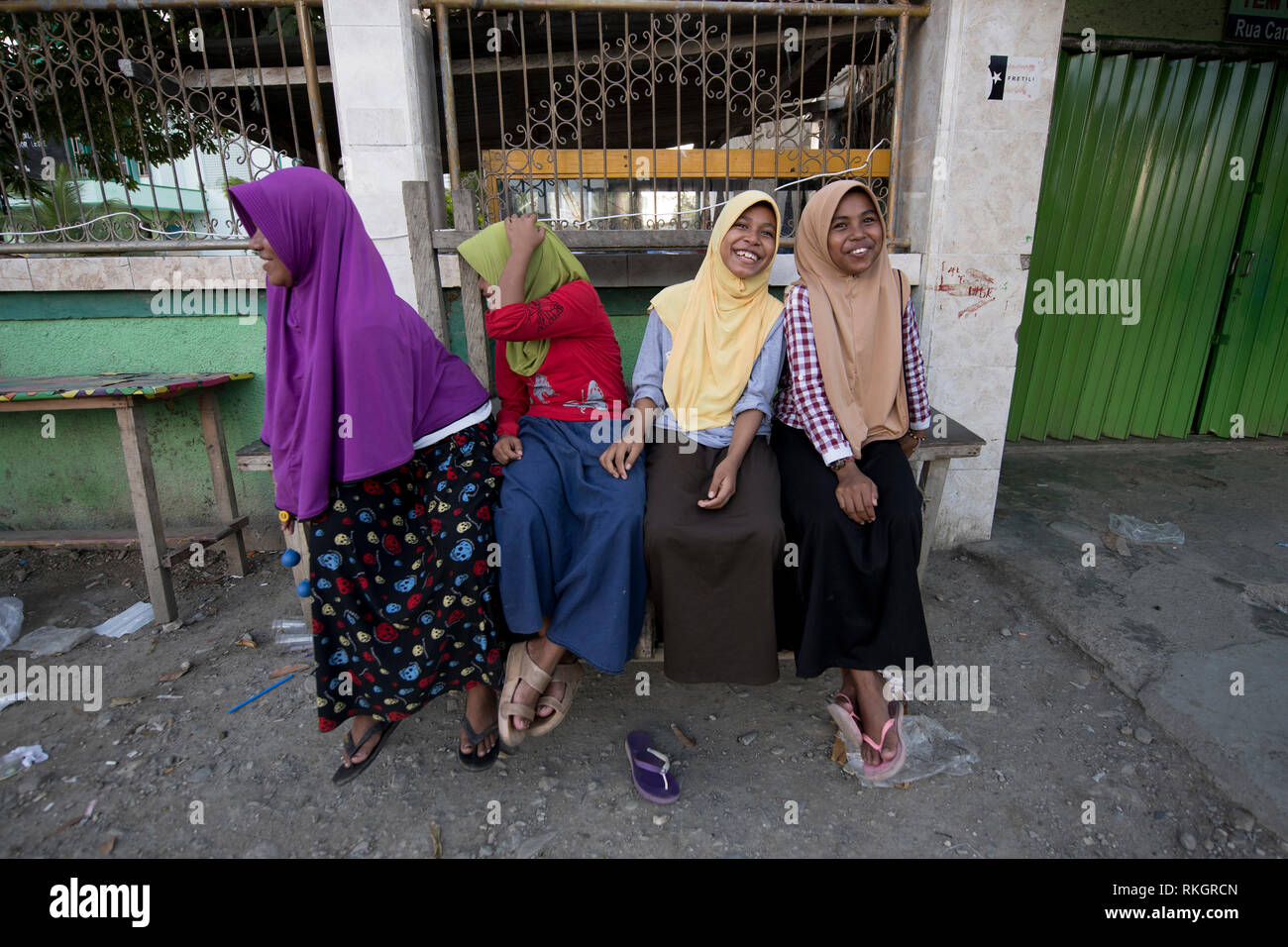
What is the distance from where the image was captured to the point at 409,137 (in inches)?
113

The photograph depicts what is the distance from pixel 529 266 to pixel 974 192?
1985 millimetres

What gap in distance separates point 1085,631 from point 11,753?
377 cm

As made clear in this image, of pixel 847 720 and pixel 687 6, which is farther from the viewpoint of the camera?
pixel 687 6

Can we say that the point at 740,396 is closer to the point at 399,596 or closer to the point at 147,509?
the point at 399,596

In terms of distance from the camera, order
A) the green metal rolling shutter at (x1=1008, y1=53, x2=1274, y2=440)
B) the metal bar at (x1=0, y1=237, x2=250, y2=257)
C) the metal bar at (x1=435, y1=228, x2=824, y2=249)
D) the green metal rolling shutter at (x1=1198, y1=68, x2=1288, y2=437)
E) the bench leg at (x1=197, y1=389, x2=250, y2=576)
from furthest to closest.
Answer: the green metal rolling shutter at (x1=1198, y1=68, x2=1288, y2=437), the green metal rolling shutter at (x1=1008, y1=53, x2=1274, y2=440), the bench leg at (x1=197, y1=389, x2=250, y2=576), the metal bar at (x1=0, y1=237, x2=250, y2=257), the metal bar at (x1=435, y1=228, x2=824, y2=249)

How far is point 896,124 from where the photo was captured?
3084 mm

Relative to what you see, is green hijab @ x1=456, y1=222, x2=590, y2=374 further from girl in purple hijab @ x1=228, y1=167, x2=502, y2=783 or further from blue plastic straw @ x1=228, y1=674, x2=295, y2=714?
blue plastic straw @ x1=228, y1=674, x2=295, y2=714

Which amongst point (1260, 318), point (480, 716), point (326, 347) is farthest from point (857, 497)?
point (1260, 318)

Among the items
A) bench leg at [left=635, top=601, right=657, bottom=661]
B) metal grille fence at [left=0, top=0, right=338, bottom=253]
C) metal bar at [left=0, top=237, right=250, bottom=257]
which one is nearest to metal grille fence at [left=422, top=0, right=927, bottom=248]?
metal grille fence at [left=0, top=0, right=338, bottom=253]

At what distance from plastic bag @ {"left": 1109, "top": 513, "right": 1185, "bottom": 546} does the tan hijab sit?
1746mm

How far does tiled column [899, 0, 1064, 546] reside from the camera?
110 inches

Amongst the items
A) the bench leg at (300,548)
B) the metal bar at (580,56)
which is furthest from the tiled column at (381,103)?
the bench leg at (300,548)
